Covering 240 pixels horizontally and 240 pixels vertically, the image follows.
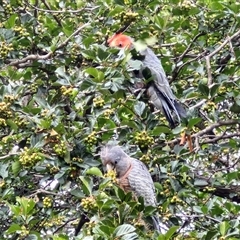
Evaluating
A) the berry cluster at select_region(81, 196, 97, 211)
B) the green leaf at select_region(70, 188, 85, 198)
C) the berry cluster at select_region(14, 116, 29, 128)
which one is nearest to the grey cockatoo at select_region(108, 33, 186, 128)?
the berry cluster at select_region(14, 116, 29, 128)

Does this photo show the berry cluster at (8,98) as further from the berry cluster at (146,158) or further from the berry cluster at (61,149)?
the berry cluster at (146,158)

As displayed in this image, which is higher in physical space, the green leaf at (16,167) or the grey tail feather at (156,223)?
the green leaf at (16,167)

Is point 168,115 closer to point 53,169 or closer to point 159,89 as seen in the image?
point 159,89

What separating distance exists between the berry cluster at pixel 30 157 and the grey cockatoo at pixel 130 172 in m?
0.45

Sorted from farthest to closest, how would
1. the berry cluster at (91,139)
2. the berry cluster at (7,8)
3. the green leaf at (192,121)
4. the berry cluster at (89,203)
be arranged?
the berry cluster at (7,8)
the green leaf at (192,121)
the berry cluster at (91,139)
the berry cluster at (89,203)

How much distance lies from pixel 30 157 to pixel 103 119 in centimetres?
40

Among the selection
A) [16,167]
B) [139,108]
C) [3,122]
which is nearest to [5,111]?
[3,122]

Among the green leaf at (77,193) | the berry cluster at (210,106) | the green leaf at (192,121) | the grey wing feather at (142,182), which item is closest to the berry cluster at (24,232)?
the green leaf at (77,193)

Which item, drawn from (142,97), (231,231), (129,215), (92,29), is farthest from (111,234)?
(92,29)

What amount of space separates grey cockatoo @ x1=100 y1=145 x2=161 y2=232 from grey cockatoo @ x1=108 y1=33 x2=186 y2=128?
0.34 meters

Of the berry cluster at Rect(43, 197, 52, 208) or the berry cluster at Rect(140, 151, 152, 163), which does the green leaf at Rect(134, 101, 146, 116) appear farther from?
the berry cluster at Rect(43, 197, 52, 208)

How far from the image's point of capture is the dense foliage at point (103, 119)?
2281 mm

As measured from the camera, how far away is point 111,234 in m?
1.87

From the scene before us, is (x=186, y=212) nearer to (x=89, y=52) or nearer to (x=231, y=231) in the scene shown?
(x=231, y=231)
